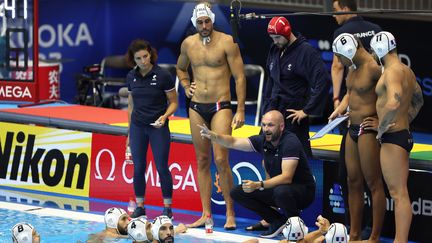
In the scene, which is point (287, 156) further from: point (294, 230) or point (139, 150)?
point (139, 150)

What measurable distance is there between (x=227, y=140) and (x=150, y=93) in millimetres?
1152

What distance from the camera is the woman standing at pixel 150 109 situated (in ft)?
43.4

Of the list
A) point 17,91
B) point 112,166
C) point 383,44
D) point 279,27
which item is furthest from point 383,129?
point 17,91

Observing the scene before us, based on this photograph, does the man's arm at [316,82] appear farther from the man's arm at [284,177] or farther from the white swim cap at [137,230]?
the white swim cap at [137,230]

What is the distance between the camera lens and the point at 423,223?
12477 mm

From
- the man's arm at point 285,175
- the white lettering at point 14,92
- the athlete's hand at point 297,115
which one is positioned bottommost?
the man's arm at point 285,175

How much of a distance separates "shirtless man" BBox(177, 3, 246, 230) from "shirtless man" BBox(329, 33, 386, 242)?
132cm

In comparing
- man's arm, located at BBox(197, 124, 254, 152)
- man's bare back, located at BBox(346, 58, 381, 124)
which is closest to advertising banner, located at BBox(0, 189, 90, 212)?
man's arm, located at BBox(197, 124, 254, 152)

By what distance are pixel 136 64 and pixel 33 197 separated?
8.63 feet

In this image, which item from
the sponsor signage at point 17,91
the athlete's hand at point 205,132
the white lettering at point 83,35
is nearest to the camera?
the athlete's hand at point 205,132

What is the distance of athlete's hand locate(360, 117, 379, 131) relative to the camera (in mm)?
11867

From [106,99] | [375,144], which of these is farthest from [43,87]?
[375,144]

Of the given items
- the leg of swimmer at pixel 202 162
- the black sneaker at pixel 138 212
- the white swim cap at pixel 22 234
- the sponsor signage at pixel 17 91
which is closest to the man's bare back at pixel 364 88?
the leg of swimmer at pixel 202 162

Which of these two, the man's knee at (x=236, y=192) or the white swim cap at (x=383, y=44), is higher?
the white swim cap at (x=383, y=44)
